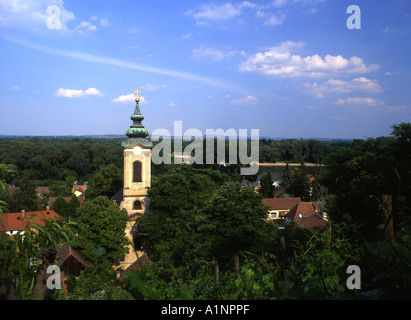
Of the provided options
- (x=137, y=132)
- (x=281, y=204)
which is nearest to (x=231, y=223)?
(x=137, y=132)

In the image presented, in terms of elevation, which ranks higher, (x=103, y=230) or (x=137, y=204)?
(x=137, y=204)

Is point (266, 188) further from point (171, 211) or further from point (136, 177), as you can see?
point (171, 211)

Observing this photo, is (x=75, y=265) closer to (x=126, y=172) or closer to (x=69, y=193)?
(x=126, y=172)

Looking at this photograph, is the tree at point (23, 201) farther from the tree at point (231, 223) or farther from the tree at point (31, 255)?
the tree at point (31, 255)

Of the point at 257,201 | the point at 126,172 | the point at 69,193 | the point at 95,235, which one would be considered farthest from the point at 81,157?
the point at 257,201

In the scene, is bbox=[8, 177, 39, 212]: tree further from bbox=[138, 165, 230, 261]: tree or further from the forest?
bbox=[138, 165, 230, 261]: tree
